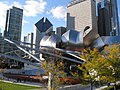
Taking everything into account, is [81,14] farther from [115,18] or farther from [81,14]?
[115,18]

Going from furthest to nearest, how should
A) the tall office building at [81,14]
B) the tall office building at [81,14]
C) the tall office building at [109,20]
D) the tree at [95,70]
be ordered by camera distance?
1. the tall office building at [109,20]
2. the tall office building at [81,14]
3. the tall office building at [81,14]
4. the tree at [95,70]

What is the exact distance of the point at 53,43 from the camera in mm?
60781

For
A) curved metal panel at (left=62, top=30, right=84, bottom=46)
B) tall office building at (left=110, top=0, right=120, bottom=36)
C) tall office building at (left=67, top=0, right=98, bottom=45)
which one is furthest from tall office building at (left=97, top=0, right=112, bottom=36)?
curved metal panel at (left=62, top=30, right=84, bottom=46)

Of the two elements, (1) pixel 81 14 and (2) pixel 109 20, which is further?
(2) pixel 109 20

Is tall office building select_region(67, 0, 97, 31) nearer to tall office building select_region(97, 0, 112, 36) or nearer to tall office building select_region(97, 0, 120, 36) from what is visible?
tall office building select_region(97, 0, 112, 36)

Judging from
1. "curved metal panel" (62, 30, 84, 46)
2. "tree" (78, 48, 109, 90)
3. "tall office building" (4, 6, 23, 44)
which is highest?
"tall office building" (4, 6, 23, 44)

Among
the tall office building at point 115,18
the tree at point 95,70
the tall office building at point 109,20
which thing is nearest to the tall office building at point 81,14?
the tall office building at point 109,20

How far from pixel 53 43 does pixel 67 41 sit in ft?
16.7

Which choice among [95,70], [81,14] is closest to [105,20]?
[81,14]

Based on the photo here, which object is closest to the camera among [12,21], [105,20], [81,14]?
[12,21]

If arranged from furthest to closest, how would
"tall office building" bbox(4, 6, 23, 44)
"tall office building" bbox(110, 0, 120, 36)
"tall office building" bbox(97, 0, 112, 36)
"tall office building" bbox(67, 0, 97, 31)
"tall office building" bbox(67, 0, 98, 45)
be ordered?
"tall office building" bbox(110, 0, 120, 36) < "tall office building" bbox(97, 0, 112, 36) < "tall office building" bbox(67, 0, 97, 31) < "tall office building" bbox(67, 0, 98, 45) < "tall office building" bbox(4, 6, 23, 44)

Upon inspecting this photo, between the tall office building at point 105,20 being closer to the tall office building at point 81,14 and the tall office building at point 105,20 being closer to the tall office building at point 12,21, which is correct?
the tall office building at point 81,14

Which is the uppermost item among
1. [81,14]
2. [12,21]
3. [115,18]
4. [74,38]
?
[81,14]

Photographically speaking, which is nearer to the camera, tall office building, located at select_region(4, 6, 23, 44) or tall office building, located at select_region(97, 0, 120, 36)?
tall office building, located at select_region(4, 6, 23, 44)
